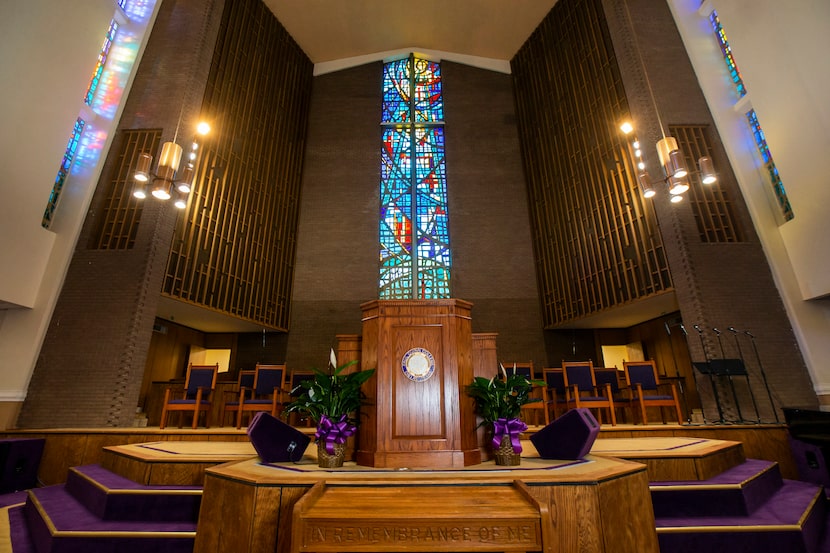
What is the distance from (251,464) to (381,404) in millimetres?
791

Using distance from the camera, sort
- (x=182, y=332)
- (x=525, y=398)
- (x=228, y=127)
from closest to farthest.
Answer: (x=525, y=398)
(x=228, y=127)
(x=182, y=332)

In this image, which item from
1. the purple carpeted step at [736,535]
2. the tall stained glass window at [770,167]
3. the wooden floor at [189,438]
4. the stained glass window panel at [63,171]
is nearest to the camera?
the purple carpeted step at [736,535]

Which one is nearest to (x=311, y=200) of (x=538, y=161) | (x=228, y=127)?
(x=228, y=127)

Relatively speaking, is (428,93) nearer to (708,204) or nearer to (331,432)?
(708,204)

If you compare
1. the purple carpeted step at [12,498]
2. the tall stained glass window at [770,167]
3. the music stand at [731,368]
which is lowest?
the purple carpeted step at [12,498]

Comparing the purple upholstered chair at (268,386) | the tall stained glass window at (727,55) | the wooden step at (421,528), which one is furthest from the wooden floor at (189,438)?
the tall stained glass window at (727,55)

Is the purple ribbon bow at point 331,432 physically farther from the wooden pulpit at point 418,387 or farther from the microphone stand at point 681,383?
the microphone stand at point 681,383

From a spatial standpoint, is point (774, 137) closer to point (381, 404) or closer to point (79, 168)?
point (381, 404)

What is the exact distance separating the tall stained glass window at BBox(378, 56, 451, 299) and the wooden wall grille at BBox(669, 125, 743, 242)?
16.0 ft

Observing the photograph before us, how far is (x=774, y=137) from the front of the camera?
213 inches

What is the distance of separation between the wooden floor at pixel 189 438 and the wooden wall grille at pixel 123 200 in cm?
269

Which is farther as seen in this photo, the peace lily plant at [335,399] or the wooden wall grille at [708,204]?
the wooden wall grille at [708,204]

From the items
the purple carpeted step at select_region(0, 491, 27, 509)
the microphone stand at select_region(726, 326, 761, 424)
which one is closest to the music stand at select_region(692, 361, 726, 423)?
the microphone stand at select_region(726, 326, 761, 424)

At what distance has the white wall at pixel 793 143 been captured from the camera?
4785 mm
